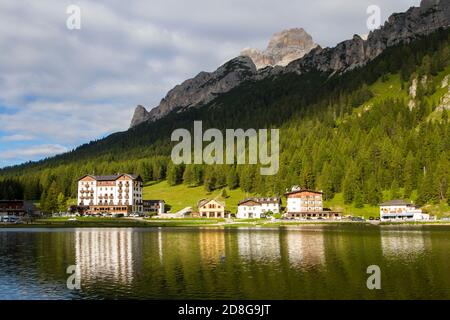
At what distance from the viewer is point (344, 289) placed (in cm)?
4328

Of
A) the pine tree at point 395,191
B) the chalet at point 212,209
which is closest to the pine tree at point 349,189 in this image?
the pine tree at point 395,191

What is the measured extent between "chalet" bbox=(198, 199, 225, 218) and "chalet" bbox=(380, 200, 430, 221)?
65.2 m

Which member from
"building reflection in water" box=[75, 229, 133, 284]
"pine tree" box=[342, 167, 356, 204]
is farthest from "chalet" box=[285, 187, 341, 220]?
"building reflection in water" box=[75, 229, 133, 284]

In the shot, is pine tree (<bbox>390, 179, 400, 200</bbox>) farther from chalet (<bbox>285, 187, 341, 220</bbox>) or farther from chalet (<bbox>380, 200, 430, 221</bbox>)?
chalet (<bbox>285, 187, 341, 220</bbox>)

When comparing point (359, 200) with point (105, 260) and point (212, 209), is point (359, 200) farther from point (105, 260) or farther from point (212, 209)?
point (105, 260)

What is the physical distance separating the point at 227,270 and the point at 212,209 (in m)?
145

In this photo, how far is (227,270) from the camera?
2153 inches

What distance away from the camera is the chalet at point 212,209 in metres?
198

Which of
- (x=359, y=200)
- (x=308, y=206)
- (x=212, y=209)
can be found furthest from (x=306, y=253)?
(x=212, y=209)

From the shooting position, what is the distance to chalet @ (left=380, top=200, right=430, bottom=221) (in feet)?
556

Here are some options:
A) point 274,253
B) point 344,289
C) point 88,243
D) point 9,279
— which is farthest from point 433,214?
point 9,279
